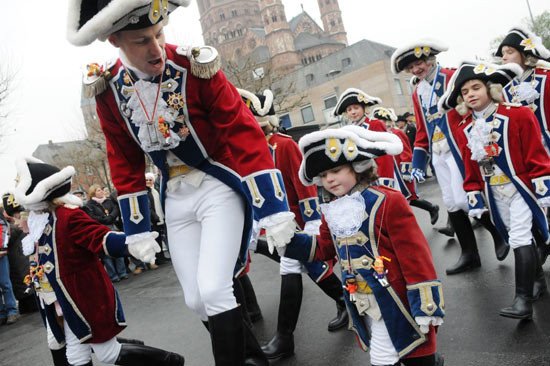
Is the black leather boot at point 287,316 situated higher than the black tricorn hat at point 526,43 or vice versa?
the black tricorn hat at point 526,43

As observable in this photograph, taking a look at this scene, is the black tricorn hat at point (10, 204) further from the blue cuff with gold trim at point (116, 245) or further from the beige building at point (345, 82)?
the beige building at point (345, 82)

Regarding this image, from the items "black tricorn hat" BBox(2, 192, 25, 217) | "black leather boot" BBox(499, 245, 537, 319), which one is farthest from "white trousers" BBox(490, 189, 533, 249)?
"black tricorn hat" BBox(2, 192, 25, 217)

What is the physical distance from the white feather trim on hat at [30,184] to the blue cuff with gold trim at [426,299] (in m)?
2.74

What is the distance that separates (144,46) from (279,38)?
77.8 metres

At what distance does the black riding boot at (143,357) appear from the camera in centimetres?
362

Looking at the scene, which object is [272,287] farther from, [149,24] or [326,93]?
[326,93]

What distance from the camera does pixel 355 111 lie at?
19.5 feet

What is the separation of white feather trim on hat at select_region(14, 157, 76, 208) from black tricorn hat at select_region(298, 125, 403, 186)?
7.00ft

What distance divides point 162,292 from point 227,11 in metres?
99.0

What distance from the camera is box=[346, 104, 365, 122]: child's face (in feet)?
19.5

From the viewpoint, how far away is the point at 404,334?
2445mm

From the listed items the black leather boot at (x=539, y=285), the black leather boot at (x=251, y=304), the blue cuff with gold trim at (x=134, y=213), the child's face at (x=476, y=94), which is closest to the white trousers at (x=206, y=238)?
the blue cuff with gold trim at (x=134, y=213)

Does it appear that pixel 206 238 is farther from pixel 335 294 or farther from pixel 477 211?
pixel 477 211

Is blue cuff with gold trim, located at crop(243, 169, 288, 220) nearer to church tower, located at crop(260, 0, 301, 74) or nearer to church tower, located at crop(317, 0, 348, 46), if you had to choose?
church tower, located at crop(260, 0, 301, 74)
